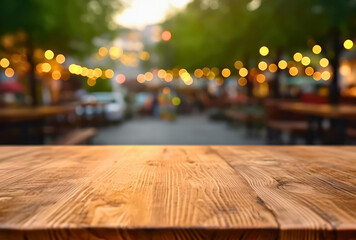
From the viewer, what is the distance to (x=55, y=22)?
11.0 meters

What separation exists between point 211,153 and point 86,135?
6.45 meters

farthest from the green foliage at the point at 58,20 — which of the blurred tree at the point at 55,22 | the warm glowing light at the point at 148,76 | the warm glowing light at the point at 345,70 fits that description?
the warm glowing light at the point at 148,76

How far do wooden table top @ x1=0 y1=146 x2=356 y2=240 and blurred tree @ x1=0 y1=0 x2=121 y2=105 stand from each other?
314 inches

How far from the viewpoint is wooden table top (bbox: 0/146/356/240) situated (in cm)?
89

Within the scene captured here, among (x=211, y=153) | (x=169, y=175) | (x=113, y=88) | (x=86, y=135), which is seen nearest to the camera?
(x=169, y=175)

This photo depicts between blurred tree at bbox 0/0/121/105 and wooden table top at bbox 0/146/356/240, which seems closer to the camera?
wooden table top at bbox 0/146/356/240

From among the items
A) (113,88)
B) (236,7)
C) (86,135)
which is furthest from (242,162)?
(113,88)

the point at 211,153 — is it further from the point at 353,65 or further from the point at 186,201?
the point at 353,65

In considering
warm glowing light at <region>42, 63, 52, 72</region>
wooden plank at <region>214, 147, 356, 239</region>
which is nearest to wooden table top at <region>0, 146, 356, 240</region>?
wooden plank at <region>214, 147, 356, 239</region>

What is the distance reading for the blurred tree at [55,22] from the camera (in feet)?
29.8

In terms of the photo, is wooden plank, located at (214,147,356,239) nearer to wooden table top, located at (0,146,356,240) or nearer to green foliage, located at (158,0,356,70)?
wooden table top, located at (0,146,356,240)

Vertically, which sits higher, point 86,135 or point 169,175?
point 169,175

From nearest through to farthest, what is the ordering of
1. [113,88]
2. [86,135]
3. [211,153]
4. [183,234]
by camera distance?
1. [183,234]
2. [211,153]
3. [86,135]
4. [113,88]

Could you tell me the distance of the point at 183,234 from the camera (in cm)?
89
